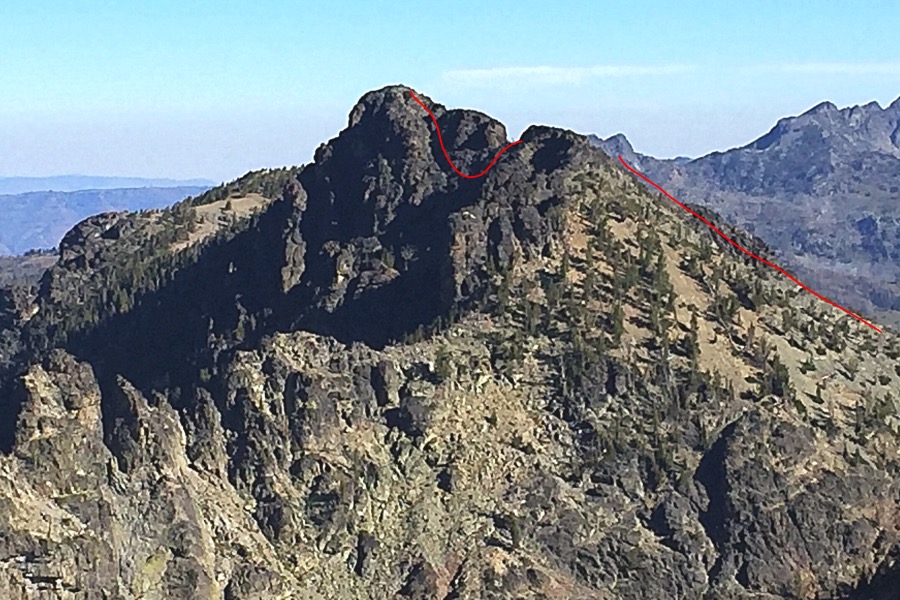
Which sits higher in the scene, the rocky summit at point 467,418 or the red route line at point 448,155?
the red route line at point 448,155

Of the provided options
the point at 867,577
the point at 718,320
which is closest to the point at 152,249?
the point at 718,320

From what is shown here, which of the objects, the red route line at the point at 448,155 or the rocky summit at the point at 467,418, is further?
the red route line at the point at 448,155

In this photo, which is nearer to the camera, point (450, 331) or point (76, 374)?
point (76, 374)

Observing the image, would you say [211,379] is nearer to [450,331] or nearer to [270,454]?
→ [270,454]

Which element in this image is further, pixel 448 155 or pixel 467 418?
pixel 448 155

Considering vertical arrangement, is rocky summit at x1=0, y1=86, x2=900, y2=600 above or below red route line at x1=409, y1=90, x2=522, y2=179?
below

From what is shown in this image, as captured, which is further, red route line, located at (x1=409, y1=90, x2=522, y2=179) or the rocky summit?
red route line, located at (x1=409, y1=90, x2=522, y2=179)

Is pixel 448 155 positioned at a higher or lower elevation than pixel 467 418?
higher

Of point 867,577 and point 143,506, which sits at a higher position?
point 143,506
